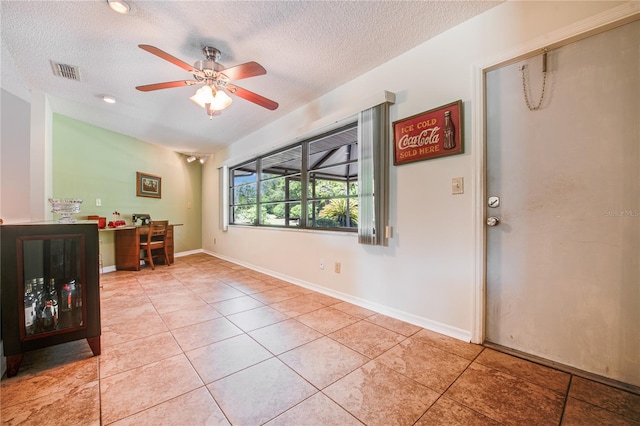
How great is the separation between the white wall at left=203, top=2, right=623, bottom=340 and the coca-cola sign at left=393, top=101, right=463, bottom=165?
6 cm

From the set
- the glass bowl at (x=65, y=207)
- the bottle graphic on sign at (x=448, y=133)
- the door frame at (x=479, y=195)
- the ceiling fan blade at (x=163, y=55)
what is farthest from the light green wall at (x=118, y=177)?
the door frame at (x=479, y=195)

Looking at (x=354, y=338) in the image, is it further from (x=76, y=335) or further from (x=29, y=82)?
(x=29, y=82)

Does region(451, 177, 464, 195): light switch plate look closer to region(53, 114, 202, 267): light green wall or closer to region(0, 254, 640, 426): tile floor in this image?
→ region(0, 254, 640, 426): tile floor

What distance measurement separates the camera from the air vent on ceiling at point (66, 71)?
2.49 m

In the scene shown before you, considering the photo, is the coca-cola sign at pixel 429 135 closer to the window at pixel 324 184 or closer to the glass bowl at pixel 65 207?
the window at pixel 324 184

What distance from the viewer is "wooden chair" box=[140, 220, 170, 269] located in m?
4.35

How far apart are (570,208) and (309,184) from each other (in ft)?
8.34

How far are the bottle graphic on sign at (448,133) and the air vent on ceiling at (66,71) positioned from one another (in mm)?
3573

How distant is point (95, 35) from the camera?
2.04 meters

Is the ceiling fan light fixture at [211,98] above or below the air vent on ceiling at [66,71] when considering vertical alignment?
below

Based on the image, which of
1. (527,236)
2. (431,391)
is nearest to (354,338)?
(431,391)

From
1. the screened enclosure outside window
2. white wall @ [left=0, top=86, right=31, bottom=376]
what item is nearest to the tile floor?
the screened enclosure outside window

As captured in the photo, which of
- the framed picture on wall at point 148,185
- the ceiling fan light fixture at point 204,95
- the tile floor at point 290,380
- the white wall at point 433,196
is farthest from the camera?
the framed picture on wall at point 148,185

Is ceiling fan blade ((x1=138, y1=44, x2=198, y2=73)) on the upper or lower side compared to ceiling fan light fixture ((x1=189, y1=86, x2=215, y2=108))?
upper
